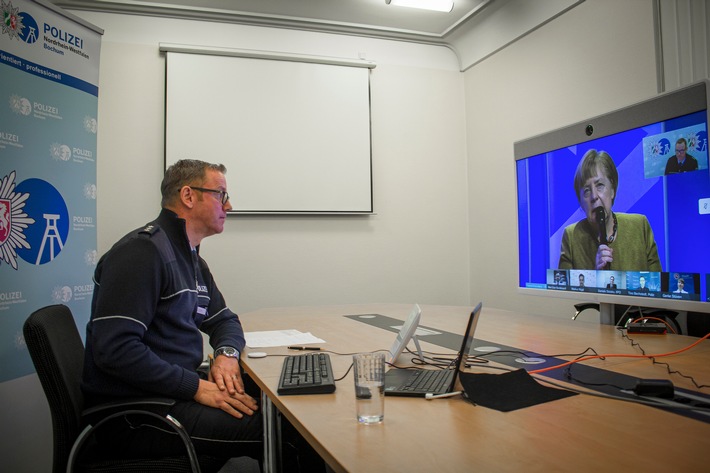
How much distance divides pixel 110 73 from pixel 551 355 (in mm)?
3495

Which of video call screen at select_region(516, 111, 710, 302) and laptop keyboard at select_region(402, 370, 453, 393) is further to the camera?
video call screen at select_region(516, 111, 710, 302)

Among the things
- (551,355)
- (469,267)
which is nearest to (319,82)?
(469,267)

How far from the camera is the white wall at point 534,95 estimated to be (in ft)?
9.62

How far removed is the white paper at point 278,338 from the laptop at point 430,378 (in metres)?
0.62

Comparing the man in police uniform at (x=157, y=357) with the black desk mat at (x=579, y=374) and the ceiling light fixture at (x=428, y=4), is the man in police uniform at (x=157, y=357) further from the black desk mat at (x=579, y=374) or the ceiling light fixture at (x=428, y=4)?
the ceiling light fixture at (x=428, y=4)

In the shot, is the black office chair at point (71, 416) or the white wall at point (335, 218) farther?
the white wall at point (335, 218)

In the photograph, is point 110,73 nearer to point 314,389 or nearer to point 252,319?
point 252,319

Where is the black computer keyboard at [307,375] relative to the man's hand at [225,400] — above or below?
above

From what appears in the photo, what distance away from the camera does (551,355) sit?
1565mm

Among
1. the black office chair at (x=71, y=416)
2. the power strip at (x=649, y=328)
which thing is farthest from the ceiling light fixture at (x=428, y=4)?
the black office chair at (x=71, y=416)

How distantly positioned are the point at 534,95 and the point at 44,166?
3124 millimetres

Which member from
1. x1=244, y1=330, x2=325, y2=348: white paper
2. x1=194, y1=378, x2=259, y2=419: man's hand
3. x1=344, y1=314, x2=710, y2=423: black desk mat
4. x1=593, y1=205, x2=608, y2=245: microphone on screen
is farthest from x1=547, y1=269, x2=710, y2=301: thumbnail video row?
x1=194, y1=378, x2=259, y2=419: man's hand

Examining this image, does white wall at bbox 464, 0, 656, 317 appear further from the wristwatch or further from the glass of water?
the glass of water

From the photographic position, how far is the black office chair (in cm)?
133
